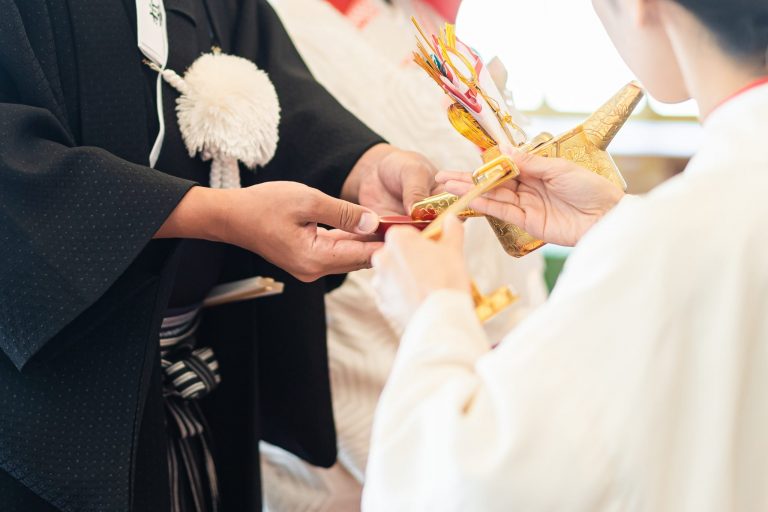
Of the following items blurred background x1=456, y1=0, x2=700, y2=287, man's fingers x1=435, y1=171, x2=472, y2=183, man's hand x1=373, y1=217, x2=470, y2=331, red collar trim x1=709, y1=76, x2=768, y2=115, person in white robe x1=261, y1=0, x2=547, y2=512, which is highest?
red collar trim x1=709, y1=76, x2=768, y2=115

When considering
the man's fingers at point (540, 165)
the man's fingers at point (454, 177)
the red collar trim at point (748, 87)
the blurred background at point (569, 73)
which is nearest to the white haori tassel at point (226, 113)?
the man's fingers at point (454, 177)

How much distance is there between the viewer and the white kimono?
61 centimetres

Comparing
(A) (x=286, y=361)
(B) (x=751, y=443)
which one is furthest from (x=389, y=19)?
(B) (x=751, y=443)

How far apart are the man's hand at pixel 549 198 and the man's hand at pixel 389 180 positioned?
0.39ft

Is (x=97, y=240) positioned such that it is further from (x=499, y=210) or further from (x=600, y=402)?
(x=600, y=402)

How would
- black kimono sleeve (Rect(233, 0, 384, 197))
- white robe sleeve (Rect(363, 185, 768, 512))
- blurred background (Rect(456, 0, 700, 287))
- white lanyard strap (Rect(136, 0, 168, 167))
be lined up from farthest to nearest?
blurred background (Rect(456, 0, 700, 287)) → black kimono sleeve (Rect(233, 0, 384, 197)) → white lanyard strap (Rect(136, 0, 168, 167)) → white robe sleeve (Rect(363, 185, 768, 512))

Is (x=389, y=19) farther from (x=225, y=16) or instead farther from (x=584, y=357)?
(x=584, y=357)

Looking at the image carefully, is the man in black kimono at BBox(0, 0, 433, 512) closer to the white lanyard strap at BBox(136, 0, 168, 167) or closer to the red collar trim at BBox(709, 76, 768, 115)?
the white lanyard strap at BBox(136, 0, 168, 167)

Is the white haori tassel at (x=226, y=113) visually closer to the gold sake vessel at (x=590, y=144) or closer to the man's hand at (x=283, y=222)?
the man's hand at (x=283, y=222)

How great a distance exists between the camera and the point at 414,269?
0.71 metres

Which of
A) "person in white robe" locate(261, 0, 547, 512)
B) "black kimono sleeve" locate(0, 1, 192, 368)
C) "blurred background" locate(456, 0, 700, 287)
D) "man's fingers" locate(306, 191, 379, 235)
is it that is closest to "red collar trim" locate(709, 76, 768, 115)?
"man's fingers" locate(306, 191, 379, 235)

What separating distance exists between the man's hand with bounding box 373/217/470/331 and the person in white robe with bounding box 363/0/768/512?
13mm

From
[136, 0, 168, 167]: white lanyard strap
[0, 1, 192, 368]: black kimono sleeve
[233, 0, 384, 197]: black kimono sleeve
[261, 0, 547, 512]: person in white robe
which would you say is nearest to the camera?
[0, 1, 192, 368]: black kimono sleeve

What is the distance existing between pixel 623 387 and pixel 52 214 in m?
0.61
